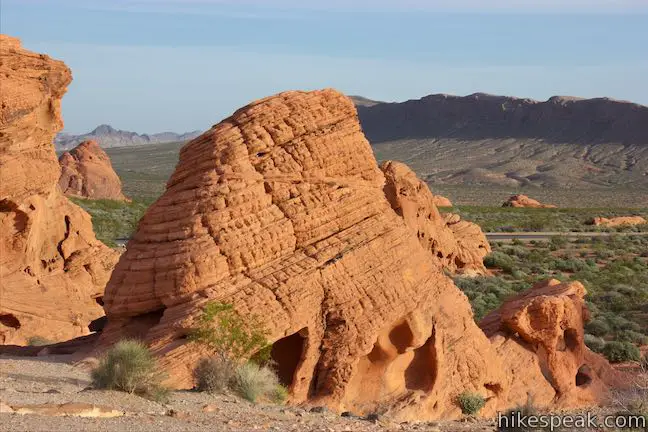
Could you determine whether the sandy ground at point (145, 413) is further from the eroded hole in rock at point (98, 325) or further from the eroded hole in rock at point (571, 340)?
the eroded hole in rock at point (571, 340)

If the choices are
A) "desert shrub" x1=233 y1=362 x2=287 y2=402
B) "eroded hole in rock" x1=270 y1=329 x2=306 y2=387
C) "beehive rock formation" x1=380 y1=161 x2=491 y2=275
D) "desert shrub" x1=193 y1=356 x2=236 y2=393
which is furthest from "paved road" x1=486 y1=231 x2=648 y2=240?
"desert shrub" x1=193 y1=356 x2=236 y2=393

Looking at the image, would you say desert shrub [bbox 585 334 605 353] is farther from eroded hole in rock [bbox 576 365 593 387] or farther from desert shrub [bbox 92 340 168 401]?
desert shrub [bbox 92 340 168 401]

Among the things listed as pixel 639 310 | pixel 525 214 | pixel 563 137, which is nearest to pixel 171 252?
pixel 639 310

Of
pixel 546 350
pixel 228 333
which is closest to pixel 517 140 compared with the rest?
pixel 546 350

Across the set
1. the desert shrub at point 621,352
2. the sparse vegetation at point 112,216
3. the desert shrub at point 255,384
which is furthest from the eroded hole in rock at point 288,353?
the sparse vegetation at point 112,216

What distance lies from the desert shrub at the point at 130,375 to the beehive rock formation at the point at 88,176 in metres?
47.6

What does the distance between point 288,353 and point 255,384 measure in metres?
2.16

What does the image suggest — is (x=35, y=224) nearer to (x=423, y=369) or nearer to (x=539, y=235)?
(x=423, y=369)

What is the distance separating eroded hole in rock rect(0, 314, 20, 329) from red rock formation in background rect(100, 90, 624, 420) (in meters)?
7.14

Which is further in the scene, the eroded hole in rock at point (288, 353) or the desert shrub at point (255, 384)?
the eroded hole in rock at point (288, 353)

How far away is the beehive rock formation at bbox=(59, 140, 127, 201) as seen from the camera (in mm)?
57750

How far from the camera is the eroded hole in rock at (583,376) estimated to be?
18906 millimetres

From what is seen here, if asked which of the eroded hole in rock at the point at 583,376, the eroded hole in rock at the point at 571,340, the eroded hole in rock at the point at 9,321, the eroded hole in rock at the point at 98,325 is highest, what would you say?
the eroded hole in rock at the point at 98,325

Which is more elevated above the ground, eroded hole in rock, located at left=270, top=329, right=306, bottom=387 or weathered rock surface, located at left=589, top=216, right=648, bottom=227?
eroded hole in rock, located at left=270, top=329, right=306, bottom=387
